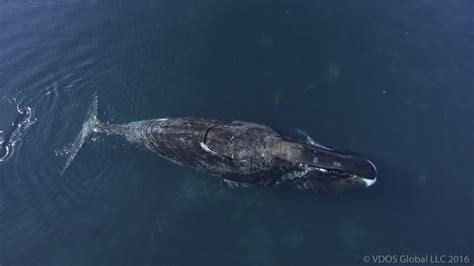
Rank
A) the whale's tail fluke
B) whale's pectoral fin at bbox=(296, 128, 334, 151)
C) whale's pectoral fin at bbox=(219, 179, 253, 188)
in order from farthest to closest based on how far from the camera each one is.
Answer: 1. the whale's tail fluke
2. whale's pectoral fin at bbox=(296, 128, 334, 151)
3. whale's pectoral fin at bbox=(219, 179, 253, 188)

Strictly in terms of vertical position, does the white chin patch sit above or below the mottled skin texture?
below

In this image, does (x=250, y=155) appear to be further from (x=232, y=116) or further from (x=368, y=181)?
(x=368, y=181)

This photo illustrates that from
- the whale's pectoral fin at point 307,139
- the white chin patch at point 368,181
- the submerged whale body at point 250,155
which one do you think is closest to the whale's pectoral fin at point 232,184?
the submerged whale body at point 250,155

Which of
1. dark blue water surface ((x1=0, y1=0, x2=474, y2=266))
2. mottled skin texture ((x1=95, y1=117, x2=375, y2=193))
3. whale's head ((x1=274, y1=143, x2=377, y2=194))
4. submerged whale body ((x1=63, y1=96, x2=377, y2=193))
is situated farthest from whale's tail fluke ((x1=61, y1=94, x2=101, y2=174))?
whale's head ((x1=274, y1=143, x2=377, y2=194))

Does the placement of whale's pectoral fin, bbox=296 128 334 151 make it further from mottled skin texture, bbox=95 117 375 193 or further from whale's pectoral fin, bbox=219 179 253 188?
whale's pectoral fin, bbox=219 179 253 188

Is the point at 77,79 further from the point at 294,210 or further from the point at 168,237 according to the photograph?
the point at 294,210
